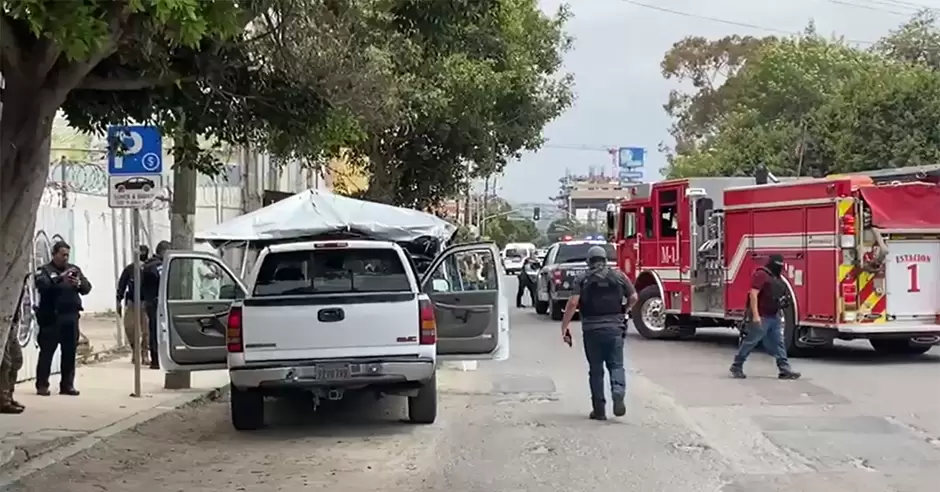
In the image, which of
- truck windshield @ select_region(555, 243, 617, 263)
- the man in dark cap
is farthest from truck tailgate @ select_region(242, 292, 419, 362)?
truck windshield @ select_region(555, 243, 617, 263)

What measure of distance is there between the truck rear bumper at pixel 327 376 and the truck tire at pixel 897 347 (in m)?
10.5

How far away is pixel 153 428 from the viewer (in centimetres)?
1258

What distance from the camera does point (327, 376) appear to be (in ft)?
37.7

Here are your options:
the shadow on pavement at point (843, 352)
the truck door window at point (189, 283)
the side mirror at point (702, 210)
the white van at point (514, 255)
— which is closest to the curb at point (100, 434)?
the truck door window at point (189, 283)

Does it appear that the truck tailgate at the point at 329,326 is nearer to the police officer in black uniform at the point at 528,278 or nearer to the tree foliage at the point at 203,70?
the tree foliage at the point at 203,70

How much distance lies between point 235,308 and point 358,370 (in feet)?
4.13

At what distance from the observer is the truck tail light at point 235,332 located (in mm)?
11461

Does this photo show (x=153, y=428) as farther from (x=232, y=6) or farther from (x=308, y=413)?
(x=232, y=6)

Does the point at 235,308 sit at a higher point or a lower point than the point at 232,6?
lower

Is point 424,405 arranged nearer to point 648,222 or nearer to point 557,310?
point 648,222

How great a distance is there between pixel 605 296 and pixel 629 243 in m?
11.9

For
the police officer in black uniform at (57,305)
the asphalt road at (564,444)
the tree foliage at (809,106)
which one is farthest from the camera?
the tree foliage at (809,106)

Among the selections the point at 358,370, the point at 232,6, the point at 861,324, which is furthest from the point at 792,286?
the point at 232,6

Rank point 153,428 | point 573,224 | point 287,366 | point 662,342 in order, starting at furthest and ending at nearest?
point 573,224 → point 662,342 → point 153,428 → point 287,366
